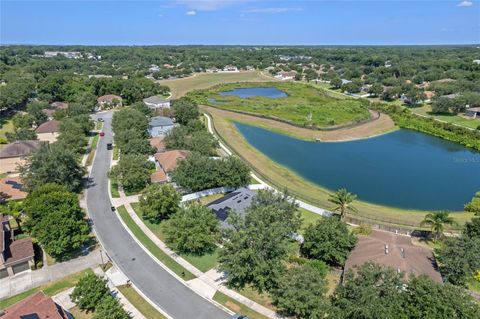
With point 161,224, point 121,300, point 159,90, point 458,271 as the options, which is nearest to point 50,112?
point 159,90

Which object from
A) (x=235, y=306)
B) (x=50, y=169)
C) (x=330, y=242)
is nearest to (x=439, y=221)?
(x=330, y=242)

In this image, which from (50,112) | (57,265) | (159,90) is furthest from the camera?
(159,90)

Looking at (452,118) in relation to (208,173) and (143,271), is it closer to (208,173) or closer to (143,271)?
(208,173)

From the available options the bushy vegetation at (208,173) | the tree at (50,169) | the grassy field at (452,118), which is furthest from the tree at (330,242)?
the grassy field at (452,118)

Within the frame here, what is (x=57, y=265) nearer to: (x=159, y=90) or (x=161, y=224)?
(x=161, y=224)

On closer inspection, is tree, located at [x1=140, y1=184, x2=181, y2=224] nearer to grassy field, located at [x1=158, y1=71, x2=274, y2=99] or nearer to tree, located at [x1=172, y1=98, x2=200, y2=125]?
tree, located at [x1=172, y1=98, x2=200, y2=125]

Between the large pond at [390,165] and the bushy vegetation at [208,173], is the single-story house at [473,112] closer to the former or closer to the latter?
the large pond at [390,165]
